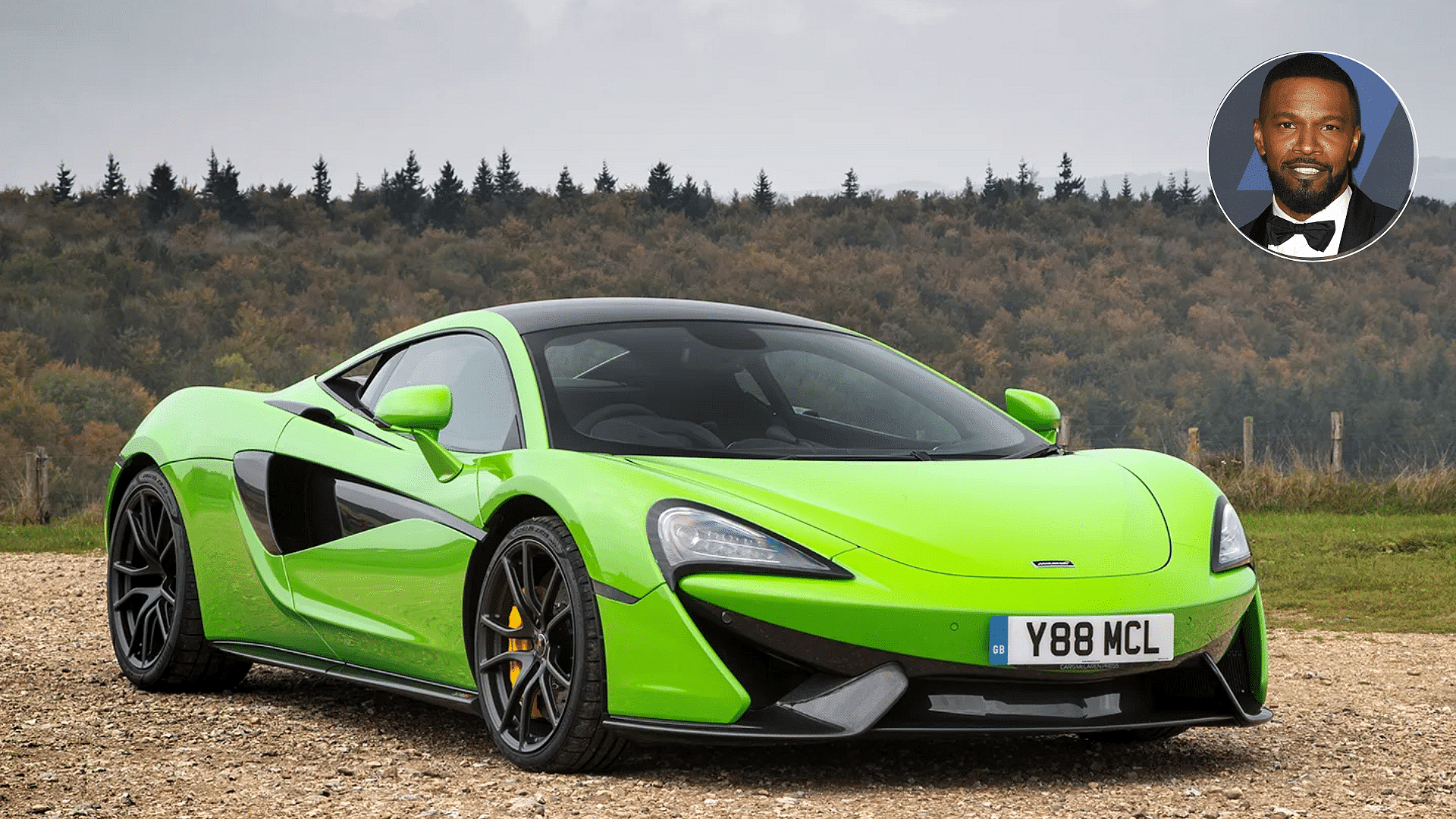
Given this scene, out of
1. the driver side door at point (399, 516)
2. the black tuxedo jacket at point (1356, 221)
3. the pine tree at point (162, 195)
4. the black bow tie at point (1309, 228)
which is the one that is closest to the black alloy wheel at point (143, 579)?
the driver side door at point (399, 516)

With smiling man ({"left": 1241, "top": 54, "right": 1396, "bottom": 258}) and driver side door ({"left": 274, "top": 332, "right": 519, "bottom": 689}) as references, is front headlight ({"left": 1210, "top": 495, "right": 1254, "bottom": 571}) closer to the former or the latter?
driver side door ({"left": 274, "top": 332, "right": 519, "bottom": 689})

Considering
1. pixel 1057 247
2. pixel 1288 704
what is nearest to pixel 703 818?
pixel 1288 704

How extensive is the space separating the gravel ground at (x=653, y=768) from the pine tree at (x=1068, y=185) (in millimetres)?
62661

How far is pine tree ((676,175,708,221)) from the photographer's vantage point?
62.2 m

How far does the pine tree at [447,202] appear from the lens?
193ft

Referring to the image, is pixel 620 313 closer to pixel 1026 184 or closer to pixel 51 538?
pixel 51 538

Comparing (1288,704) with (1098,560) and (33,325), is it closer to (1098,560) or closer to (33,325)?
(1098,560)

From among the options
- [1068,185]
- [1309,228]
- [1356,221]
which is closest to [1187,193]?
[1068,185]

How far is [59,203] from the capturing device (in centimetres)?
5312

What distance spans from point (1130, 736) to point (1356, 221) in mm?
28855

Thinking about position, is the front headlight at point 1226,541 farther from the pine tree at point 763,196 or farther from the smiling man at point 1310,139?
the pine tree at point 763,196

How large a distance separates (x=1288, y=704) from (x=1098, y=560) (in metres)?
2.41

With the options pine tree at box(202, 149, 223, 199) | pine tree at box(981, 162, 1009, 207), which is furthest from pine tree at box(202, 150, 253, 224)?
pine tree at box(981, 162, 1009, 207)

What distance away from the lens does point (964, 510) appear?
4.51 m
